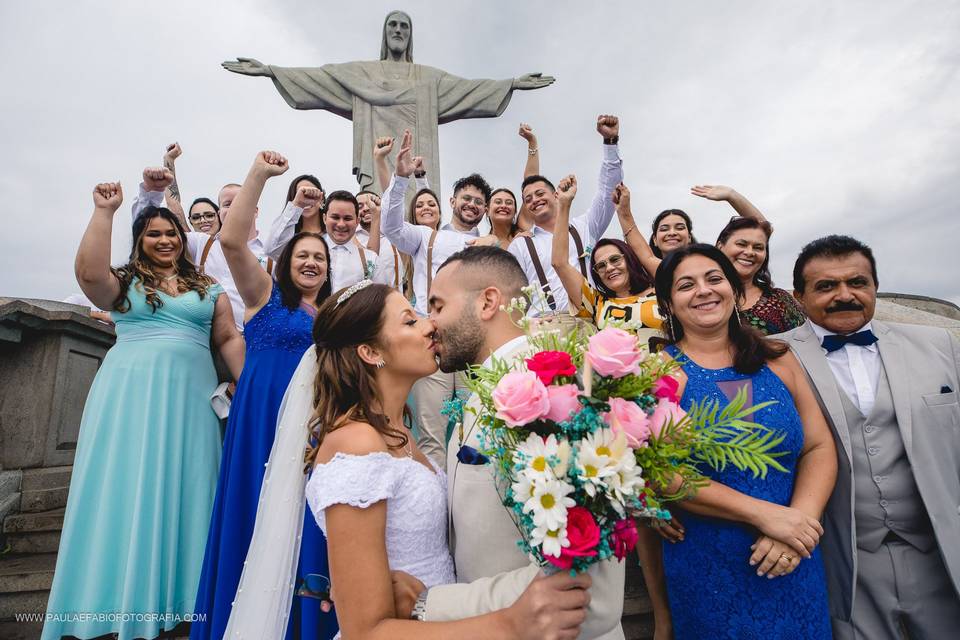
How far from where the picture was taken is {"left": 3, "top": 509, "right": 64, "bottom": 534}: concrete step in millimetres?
4168

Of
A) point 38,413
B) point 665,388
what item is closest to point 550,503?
point 665,388

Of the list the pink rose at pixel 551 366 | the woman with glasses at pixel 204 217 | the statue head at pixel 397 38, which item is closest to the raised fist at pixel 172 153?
the woman with glasses at pixel 204 217

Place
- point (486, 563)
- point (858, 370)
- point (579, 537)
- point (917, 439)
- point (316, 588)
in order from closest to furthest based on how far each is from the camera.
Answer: point (579, 537) < point (486, 563) < point (316, 588) < point (917, 439) < point (858, 370)

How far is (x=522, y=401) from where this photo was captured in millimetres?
1226

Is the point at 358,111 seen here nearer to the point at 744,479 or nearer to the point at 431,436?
the point at 431,436

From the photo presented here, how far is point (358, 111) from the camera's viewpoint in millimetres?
11117

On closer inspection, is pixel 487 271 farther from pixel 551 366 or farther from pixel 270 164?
pixel 270 164

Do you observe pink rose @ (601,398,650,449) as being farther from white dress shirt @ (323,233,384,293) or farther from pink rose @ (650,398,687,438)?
white dress shirt @ (323,233,384,293)

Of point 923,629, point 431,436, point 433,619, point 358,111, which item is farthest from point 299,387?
point 358,111

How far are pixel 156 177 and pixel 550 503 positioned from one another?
415cm

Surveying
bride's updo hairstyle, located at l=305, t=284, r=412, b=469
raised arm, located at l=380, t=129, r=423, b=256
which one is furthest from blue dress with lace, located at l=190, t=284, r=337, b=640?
raised arm, located at l=380, t=129, r=423, b=256

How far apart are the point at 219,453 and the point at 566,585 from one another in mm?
3117

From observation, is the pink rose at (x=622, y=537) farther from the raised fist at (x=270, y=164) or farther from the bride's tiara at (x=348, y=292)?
the raised fist at (x=270, y=164)

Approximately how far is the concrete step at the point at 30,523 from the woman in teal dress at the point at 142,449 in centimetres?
151
